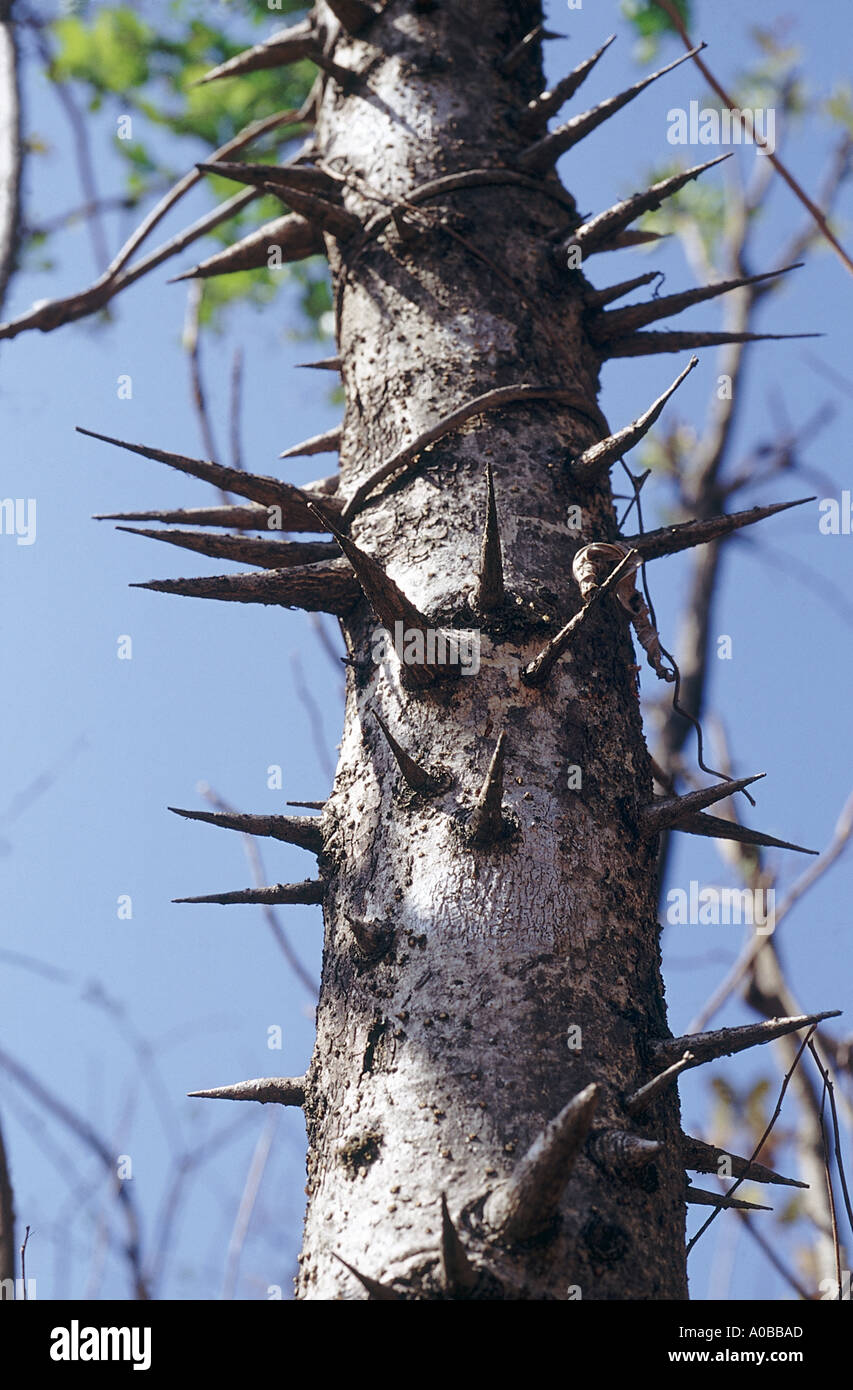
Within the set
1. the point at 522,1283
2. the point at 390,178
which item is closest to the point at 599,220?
the point at 390,178

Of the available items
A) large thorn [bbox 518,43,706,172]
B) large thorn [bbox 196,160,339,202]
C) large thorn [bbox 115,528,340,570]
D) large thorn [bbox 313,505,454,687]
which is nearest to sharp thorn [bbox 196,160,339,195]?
large thorn [bbox 196,160,339,202]

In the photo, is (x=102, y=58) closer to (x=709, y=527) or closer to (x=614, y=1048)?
(x=709, y=527)

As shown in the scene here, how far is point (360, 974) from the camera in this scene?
170cm

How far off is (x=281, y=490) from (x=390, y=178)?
86 cm

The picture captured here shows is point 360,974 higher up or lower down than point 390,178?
lower down

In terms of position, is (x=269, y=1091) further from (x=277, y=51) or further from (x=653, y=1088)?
(x=277, y=51)

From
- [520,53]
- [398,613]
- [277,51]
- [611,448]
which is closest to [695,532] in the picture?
[611,448]

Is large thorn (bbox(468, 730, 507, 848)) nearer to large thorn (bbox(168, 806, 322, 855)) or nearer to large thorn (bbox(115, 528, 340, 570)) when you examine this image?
large thorn (bbox(168, 806, 322, 855))

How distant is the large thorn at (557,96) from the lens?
8.89 feet

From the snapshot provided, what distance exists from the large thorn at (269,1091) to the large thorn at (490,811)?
489 millimetres

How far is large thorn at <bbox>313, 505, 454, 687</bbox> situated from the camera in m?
1.77

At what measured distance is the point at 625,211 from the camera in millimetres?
2422

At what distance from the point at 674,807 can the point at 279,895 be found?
0.66m

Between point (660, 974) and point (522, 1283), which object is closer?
point (522, 1283)
